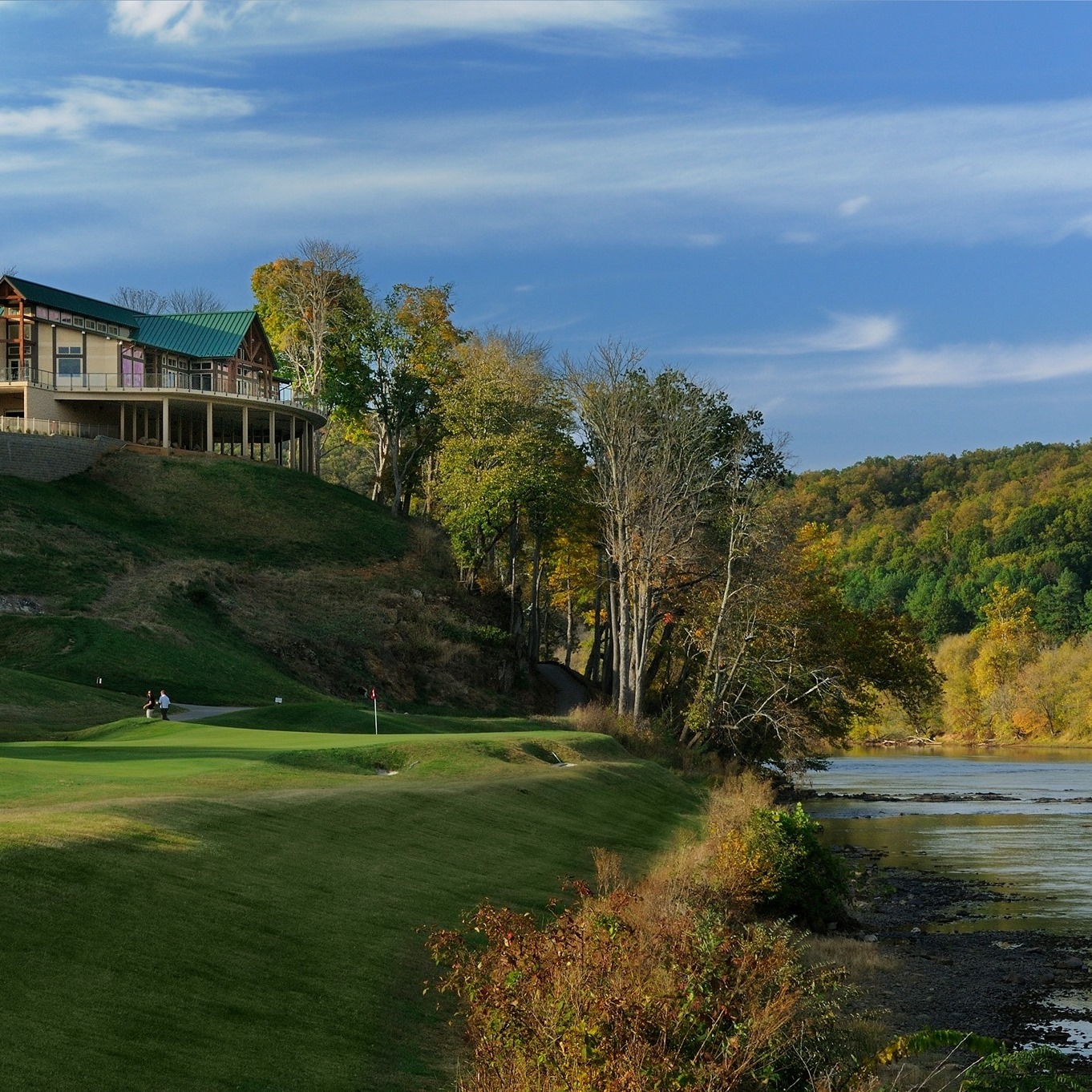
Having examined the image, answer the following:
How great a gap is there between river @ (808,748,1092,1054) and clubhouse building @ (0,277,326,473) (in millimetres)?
39420

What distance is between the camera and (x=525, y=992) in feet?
41.7

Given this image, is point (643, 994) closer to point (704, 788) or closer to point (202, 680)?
point (704, 788)

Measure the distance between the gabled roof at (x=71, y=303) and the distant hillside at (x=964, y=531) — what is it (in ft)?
251

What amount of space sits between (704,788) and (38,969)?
3472 centimetres

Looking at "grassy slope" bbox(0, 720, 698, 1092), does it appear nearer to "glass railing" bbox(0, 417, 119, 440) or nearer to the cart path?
the cart path

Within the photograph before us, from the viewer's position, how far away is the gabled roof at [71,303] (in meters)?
77.9

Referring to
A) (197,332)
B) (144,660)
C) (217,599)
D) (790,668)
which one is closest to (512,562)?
(217,599)

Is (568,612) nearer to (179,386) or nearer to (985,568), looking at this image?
(179,386)

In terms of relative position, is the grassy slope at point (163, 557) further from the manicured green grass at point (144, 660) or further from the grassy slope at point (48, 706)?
the grassy slope at point (48, 706)

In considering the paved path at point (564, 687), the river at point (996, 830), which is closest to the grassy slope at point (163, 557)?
the paved path at point (564, 687)

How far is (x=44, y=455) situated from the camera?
70.2 m

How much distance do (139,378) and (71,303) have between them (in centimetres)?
582

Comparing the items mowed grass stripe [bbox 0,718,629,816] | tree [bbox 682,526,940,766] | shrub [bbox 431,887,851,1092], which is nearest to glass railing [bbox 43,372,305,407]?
tree [bbox 682,526,940,766]

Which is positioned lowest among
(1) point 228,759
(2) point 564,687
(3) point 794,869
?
(3) point 794,869
